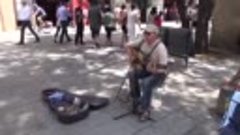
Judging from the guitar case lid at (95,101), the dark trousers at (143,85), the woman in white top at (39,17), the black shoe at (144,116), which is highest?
the woman in white top at (39,17)

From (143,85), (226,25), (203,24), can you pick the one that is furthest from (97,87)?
(226,25)

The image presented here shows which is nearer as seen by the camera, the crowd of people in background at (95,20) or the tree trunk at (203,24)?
the tree trunk at (203,24)

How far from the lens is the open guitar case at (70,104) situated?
707 cm

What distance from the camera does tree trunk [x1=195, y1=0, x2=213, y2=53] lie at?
1250 centimetres

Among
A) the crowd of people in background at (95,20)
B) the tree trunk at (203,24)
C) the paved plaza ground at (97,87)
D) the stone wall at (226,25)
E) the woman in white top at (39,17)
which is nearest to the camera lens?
the paved plaza ground at (97,87)

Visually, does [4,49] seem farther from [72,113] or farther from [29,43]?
[72,113]

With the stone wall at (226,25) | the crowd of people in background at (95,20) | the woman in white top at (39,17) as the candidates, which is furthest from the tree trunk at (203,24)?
the woman in white top at (39,17)

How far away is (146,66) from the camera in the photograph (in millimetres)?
7094

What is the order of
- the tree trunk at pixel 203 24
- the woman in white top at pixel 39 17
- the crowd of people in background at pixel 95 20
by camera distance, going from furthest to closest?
1. the woman in white top at pixel 39 17
2. the crowd of people in background at pixel 95 20
3. the tree trunk at pixel 203 24

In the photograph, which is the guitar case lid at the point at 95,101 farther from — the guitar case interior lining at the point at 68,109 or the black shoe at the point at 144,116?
the black shoe at the point at 144,116

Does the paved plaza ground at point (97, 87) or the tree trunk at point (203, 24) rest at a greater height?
the tree trunk at point (203, 24)

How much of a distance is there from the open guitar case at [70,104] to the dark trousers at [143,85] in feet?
2.59

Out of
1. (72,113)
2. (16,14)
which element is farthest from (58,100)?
(16,14)

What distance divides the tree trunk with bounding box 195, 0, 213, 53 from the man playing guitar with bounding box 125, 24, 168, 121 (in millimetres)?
5913
